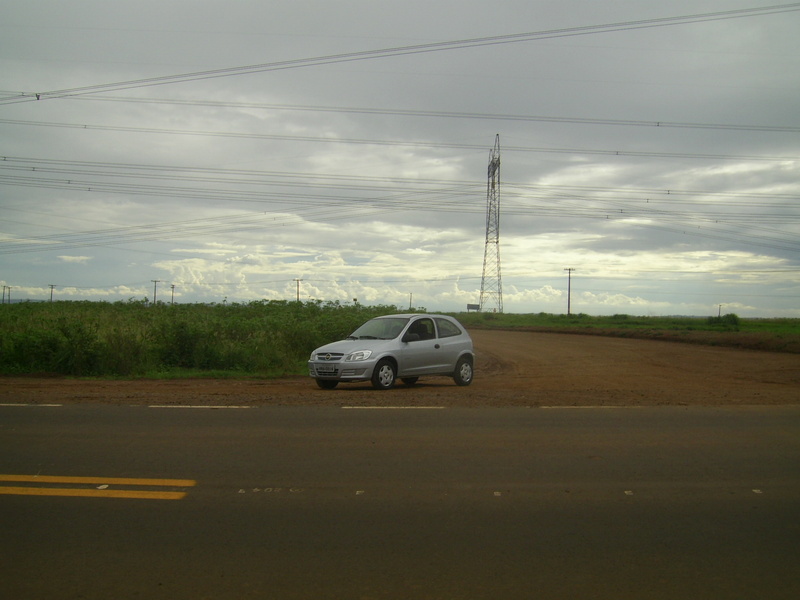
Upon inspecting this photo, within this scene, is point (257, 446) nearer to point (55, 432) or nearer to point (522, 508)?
point (55, 432)

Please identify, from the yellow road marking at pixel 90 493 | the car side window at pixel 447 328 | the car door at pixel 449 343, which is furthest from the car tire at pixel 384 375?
the yellow road marking at pixel 90 493

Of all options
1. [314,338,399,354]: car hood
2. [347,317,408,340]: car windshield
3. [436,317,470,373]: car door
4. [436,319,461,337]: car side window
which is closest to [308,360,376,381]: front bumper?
[314,338,399,354]: car hood

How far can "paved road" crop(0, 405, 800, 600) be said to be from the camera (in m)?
4.75

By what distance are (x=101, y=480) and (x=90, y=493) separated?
0.45 metres

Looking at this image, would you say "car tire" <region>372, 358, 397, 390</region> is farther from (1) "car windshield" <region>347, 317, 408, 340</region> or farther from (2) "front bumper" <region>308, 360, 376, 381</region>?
(1) "car windshield" <region>347, 317, 408, 340</region>

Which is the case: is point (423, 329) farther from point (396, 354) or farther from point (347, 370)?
point (347, 370)

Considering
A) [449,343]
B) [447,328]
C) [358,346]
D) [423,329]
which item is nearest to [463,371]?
[449,343]

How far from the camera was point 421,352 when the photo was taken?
16312 millimetres

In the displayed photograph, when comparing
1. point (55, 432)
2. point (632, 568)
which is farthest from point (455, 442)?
point (55, 432)

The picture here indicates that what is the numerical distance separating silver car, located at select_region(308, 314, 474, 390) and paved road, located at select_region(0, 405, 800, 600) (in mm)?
5148

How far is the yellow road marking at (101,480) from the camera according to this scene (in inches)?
273

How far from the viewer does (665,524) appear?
5910 mm

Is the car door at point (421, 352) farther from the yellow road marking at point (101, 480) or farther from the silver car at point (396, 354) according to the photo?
the yellow road marking at point (101, 480)

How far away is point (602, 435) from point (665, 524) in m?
3.59
